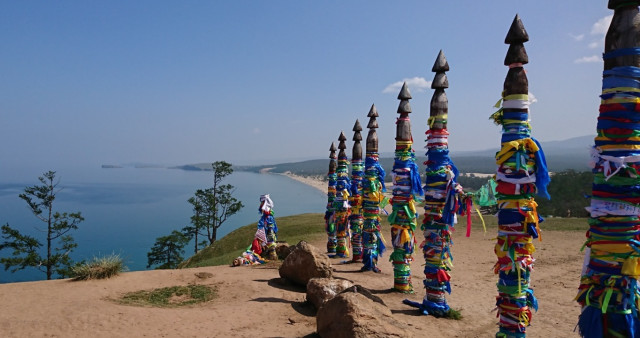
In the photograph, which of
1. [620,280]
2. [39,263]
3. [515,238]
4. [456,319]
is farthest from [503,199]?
[39,263]

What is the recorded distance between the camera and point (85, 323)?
745 cm

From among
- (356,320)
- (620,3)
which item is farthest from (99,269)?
(620,3)

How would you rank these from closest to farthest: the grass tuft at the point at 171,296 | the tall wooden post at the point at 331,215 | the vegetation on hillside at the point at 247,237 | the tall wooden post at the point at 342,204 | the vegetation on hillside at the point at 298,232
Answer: the grass tuft at the point at 171,296 → the tall wooden post at the point at 342,204 → the tall wooden post at the point at 331,215 → the vegetation on hillside at the point at 298,232 → the vegetation on hillside at the point at 247,237

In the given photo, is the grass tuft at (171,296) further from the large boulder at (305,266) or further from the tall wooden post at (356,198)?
the tall wooden post at (356,198)

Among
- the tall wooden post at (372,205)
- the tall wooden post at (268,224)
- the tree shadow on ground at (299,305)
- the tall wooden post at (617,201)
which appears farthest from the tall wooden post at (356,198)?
the tall wooden post at (617,201)

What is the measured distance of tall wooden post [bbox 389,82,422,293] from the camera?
10594mm

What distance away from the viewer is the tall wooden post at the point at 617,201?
384 centimetres

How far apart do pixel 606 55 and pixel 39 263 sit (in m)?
31.2

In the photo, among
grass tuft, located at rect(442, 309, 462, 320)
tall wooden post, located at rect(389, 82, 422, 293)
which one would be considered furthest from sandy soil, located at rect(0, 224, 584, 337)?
tall wooden post, located at rect(389, 82, 422, 293)

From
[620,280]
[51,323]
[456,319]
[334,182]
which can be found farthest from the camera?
[334,182]

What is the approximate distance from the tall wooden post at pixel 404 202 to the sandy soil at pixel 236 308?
32.2 inches

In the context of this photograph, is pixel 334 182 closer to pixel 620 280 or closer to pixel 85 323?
pixel 85 323

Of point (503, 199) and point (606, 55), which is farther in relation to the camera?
point (503, 199)

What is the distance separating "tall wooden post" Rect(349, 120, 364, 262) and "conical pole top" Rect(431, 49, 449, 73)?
6.93m
